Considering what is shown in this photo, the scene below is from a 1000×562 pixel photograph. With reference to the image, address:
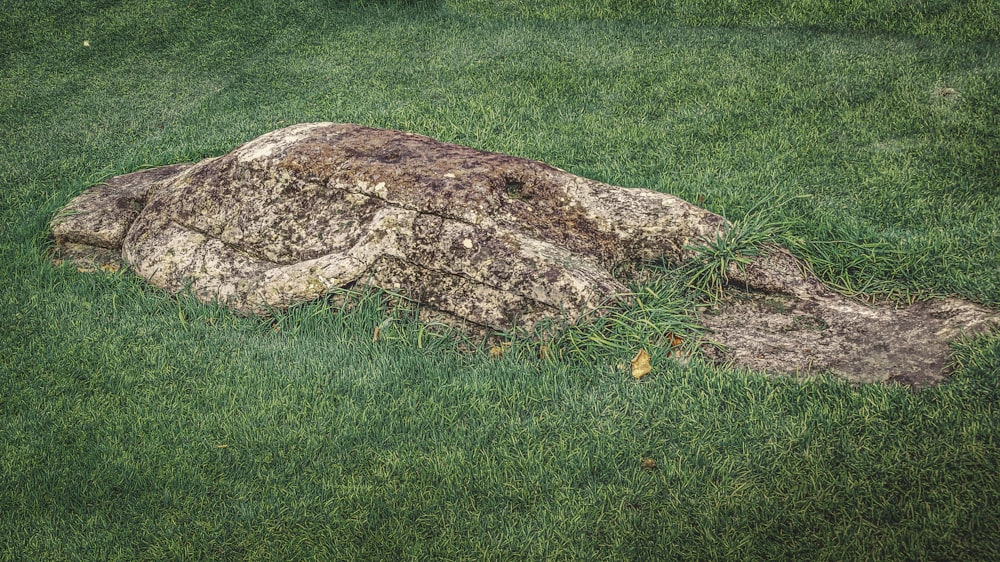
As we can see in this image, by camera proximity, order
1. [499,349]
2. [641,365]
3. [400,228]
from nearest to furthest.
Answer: [641,365]
[499,349]
[400,228]

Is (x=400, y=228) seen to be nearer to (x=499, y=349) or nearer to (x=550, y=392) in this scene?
(x=499, y=349)

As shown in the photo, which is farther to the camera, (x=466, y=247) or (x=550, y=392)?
(x=466, y=247)

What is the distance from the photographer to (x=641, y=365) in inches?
135

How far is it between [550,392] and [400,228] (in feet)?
4.06

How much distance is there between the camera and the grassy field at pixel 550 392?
8.70 ft

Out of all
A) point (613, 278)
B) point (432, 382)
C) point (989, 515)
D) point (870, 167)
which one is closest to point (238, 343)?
point (432, 382)

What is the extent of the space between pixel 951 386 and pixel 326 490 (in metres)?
2.75

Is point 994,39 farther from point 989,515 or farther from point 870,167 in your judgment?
point 989,515

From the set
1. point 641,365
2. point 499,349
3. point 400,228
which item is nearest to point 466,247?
point 400,228

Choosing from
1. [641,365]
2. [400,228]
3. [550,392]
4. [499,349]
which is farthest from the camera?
[400,228]

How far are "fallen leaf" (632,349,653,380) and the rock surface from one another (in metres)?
0.34

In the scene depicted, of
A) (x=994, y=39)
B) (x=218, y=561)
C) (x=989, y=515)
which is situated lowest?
(x=218, y=561)

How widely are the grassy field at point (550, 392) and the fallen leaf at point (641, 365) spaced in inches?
2.3

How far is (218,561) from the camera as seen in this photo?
262 cm
